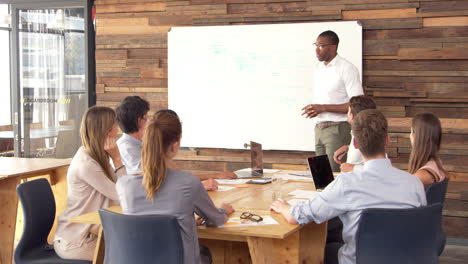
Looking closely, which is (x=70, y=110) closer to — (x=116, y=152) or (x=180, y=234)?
(x=116, y=152)

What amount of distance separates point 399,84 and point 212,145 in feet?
6.58

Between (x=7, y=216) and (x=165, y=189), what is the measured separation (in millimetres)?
2590

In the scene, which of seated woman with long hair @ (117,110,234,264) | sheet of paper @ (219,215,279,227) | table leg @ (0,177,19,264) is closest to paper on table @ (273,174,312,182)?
sheet of paper @ (219,215,279,227)

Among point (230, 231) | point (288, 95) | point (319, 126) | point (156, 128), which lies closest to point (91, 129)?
point (156, 128)

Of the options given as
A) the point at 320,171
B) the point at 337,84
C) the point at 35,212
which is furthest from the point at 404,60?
the point at 35,212

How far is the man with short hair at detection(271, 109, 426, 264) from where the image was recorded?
2803mm

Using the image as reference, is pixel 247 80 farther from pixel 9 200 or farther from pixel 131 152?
pixel 9 200

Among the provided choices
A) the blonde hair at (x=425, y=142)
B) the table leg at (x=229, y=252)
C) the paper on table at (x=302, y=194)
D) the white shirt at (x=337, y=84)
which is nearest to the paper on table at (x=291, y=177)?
the paper on table at (x=302, y=194)

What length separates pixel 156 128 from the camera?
2.83 meters

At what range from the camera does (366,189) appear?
2.80 m

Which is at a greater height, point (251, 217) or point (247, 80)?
point (247, 80)

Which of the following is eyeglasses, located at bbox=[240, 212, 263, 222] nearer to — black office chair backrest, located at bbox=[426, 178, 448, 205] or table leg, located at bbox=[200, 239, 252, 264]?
table leg, located at bbox=[200, 239, 252, 264]

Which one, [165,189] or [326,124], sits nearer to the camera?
[165,189]

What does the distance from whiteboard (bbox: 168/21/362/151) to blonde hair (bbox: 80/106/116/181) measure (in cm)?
298
